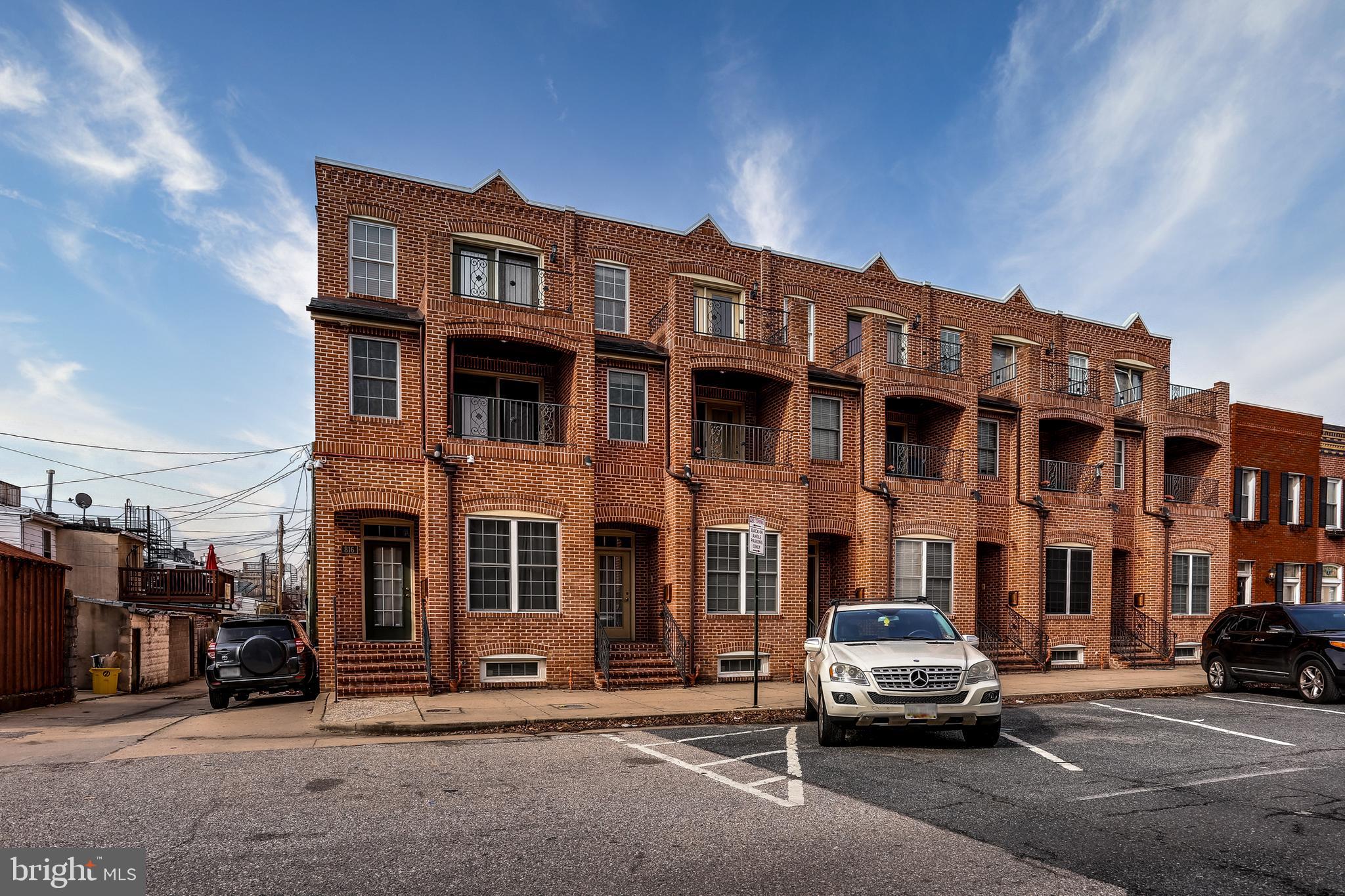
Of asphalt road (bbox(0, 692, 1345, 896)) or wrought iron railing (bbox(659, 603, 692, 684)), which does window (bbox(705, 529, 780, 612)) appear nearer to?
wrought iron railing (bbox(659, 603, 692, 684))

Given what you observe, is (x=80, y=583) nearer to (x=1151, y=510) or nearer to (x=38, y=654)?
(x=38, y=654)

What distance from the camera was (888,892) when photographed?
4633mm

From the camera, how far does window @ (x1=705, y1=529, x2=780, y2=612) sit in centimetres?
1755

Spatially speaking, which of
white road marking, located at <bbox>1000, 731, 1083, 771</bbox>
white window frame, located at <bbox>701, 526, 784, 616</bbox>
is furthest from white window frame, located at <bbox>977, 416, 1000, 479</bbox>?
white road marking, located at <bbox>1000, 731, 1083, 771</bbox>

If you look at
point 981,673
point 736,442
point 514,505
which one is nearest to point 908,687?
point 981,673

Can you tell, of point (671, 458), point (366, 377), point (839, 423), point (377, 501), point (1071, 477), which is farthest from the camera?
point (1071, 477)

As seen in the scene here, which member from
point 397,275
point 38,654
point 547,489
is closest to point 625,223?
point 397,275

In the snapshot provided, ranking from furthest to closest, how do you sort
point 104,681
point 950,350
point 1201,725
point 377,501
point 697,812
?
point 950,350, point 104,681, point 377,501, point 1201,725, point 697,812

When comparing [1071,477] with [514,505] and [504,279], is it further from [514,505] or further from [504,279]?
[504,279]

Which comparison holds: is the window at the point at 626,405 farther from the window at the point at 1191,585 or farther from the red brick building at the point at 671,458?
the window at the point at 1191,585

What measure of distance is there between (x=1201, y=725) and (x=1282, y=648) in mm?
4434

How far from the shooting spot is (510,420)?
56.4 ft

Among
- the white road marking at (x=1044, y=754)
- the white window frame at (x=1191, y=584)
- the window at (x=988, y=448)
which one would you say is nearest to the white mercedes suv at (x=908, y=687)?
the white road marking at (x=1044, y=754)

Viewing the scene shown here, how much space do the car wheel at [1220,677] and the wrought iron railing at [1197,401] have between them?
12014 mm
